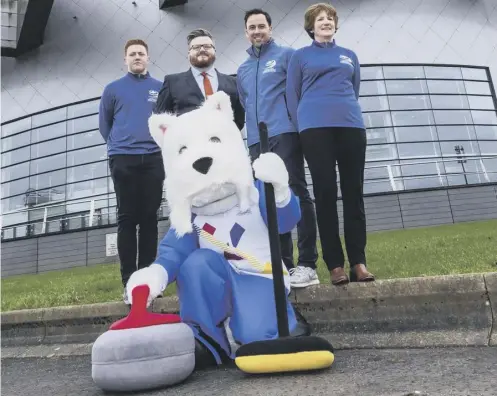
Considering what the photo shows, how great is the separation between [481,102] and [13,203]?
24.8 m

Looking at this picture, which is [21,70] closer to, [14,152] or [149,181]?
[14,152]

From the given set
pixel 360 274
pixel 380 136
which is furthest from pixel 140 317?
pixel 380 136

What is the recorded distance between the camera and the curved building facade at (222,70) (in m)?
22.0

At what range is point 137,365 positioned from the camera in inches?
77.6

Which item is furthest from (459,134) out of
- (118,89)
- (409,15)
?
(118,89)

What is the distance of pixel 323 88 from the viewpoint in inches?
120

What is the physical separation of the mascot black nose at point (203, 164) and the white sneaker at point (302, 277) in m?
0.97

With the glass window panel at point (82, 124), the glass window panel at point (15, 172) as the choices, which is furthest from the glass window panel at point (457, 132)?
the glass window panel at point (15, 172)

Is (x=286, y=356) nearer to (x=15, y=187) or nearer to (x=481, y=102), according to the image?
(x=481, y=102)

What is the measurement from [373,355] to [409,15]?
2392 centimetres

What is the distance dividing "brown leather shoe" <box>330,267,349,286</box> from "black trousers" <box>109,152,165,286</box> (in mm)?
1595

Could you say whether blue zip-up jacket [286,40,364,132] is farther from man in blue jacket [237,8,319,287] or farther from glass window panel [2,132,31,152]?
glass window panel [2,132,31,152]

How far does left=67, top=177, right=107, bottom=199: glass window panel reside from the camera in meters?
22.2

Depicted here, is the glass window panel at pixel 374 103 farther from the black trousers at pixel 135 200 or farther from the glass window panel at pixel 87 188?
the black trousers at pixel 135 200
